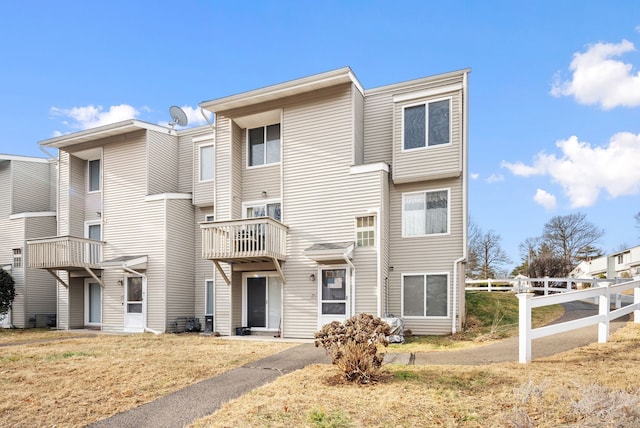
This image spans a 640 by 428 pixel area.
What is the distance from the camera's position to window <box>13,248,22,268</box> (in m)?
19.3

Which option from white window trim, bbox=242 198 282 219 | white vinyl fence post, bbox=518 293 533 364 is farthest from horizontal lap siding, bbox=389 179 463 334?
white vinyl fence post, bbox=518 293 533 364

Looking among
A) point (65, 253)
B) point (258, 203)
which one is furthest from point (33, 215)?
point (258, 203)

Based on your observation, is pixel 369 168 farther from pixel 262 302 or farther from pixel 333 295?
pixel 262 302

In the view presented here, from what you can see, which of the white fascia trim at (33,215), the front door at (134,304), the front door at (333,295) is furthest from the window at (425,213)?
the white fascia trim at (33,215)

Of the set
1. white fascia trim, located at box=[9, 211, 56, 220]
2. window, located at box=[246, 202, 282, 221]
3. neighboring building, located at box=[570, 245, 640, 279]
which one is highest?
window, located at box=[246, 202, 282, 221]

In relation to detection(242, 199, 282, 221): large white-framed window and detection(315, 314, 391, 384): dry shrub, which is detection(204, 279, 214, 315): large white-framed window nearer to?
detection(242, 199, 282, 221): large white-framed window

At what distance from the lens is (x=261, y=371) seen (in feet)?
26.6

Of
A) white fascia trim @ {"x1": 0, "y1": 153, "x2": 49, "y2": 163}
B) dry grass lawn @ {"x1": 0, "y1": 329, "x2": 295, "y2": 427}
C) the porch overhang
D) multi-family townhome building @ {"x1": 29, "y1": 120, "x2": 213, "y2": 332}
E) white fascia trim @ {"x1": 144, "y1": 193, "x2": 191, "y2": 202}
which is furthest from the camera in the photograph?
white fascia trim @ {"x1": 0, "y1": 153, "x2": 49, "y2": 163}

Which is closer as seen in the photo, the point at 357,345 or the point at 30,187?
the point at 357,345

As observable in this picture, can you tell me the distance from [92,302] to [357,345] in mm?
16031

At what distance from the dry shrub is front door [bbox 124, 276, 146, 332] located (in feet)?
38.6

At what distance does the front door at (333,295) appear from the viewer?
12984 millimetres

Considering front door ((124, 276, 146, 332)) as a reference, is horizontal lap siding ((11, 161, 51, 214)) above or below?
above

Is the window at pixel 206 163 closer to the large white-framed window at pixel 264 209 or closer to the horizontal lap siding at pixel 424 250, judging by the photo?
the large white-framed window at pixel 264 209
